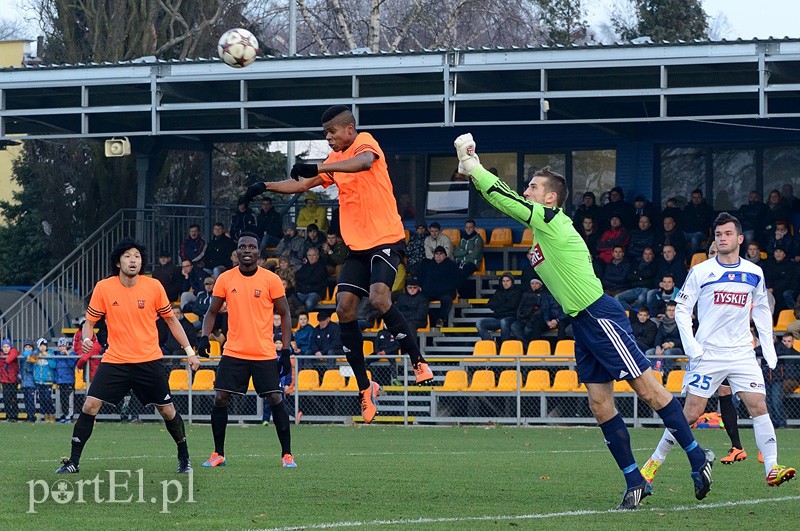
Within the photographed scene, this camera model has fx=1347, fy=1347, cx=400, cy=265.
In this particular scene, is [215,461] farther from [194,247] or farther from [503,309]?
[194,247]

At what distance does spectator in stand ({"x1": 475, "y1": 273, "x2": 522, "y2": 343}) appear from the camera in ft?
74.2

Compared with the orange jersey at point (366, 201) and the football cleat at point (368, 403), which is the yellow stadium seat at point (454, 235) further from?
the orange jersey at point (366, 201)

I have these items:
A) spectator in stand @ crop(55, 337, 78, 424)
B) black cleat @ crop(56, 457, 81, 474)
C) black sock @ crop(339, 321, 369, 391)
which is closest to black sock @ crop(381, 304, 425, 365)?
black sock @ crop(339, 321, 369, 391)

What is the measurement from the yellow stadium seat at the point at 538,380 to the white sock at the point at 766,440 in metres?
10.1

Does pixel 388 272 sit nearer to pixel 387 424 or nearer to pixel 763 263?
pixel 387 424

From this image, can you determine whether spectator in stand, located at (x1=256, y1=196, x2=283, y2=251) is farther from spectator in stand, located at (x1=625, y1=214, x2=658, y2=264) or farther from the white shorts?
the white shorts

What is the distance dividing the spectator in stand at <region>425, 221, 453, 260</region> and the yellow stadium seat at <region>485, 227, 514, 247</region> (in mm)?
1820

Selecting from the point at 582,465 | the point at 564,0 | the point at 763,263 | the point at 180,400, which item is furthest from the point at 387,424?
the point at 564,0

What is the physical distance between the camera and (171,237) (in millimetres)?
29703

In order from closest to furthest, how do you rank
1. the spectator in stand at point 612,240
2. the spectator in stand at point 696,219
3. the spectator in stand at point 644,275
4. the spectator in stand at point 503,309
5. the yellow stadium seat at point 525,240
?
the spectator in stand at point 644,275 → the spectator in stand at point 503,309 → the spectator in stand at point 612,240 → the spectator in stand at point 696,219 → the yellow stadium seat at point 525,240

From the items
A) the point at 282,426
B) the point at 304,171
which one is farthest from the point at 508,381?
the point at 304,171

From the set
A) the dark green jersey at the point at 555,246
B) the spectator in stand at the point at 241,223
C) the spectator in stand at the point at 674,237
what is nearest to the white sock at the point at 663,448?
the dark green jersey at the point at 555,246

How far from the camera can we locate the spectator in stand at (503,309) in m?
22.6

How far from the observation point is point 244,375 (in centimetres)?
1252
